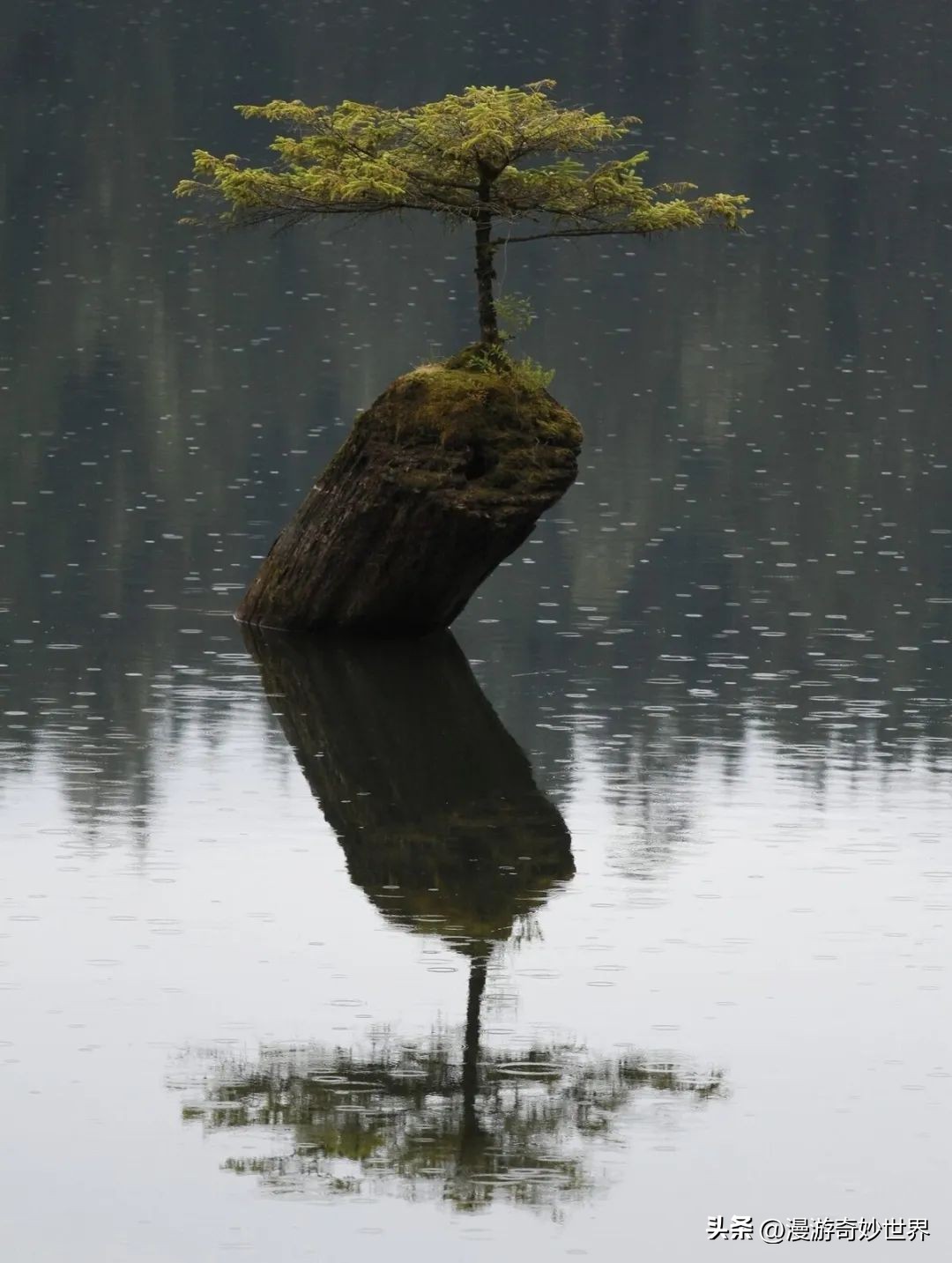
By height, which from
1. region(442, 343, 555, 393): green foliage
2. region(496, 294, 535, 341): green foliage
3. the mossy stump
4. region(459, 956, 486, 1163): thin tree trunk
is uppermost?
region(496, 294, 535, 341): green foliage

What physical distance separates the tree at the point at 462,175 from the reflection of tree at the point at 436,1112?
14684 mm

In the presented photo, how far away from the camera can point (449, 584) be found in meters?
29.2

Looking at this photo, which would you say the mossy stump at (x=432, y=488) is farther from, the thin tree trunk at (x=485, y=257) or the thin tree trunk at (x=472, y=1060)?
the thin tree trunk at (x=472, y=1060)

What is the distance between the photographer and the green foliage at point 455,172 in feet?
92.9

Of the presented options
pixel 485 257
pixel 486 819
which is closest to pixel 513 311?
pixel 485 257

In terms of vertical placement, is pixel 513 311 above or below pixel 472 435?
above

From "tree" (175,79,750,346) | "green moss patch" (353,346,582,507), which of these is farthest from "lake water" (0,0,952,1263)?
"tree" (175,79,750,346)

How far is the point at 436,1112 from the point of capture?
14.3 meters

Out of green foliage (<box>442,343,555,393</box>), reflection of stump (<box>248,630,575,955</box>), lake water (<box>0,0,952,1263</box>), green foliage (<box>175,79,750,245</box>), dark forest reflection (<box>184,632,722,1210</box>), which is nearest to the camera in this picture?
lake water (<box>0,0,952,1263</box>)

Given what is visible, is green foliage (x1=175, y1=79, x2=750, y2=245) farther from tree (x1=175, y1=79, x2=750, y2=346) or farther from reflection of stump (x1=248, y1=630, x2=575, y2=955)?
reflection of stump (x1=248, y1=630, x2=575, y2=955)

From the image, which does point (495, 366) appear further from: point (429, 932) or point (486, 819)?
point (429, 932)

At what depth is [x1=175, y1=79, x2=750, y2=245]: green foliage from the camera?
28.3 metres

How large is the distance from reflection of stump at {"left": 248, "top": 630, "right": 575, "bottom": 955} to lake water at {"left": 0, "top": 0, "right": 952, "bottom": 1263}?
72mm

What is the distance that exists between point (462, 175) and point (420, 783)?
8.91 m
